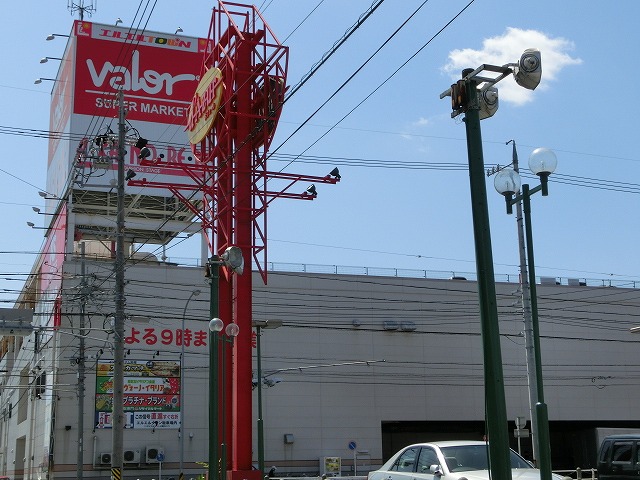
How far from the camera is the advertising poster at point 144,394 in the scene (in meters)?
51.7

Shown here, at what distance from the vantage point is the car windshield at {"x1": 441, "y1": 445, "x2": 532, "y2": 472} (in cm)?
1335

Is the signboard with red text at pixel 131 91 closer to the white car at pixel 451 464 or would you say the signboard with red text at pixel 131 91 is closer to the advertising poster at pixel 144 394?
the advertising poster at pixel 144 394

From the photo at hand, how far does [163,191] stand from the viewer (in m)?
53.5

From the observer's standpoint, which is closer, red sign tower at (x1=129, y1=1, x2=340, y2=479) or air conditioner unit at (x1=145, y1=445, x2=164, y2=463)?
red sign tower at (x1=129, y1=1, x2=340, y2=479)

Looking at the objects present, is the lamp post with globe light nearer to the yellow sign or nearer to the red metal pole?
the red metal pole

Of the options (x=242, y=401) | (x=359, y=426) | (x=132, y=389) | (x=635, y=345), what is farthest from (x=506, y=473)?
(x=635, y=345)

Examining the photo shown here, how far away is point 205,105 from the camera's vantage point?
3353 centimetres

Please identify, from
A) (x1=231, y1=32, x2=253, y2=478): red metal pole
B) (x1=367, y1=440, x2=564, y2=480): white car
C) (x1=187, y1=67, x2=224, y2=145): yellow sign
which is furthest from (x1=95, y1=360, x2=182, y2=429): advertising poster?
(x1=367, y1=440, x2=564, y2=480): white car

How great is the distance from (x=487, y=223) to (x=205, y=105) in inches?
959

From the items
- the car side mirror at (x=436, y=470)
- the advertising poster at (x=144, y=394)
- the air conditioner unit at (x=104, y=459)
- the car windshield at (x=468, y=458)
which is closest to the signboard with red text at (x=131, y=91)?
the advertising poster at (x=144, y=394)

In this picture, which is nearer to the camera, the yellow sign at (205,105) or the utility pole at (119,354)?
the utility pole at (119,354)

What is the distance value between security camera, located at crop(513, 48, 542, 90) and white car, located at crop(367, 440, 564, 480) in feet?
16.9

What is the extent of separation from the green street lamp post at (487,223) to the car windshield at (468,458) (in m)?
3.38

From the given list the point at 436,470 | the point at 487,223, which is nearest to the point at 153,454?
the point at 436,470
